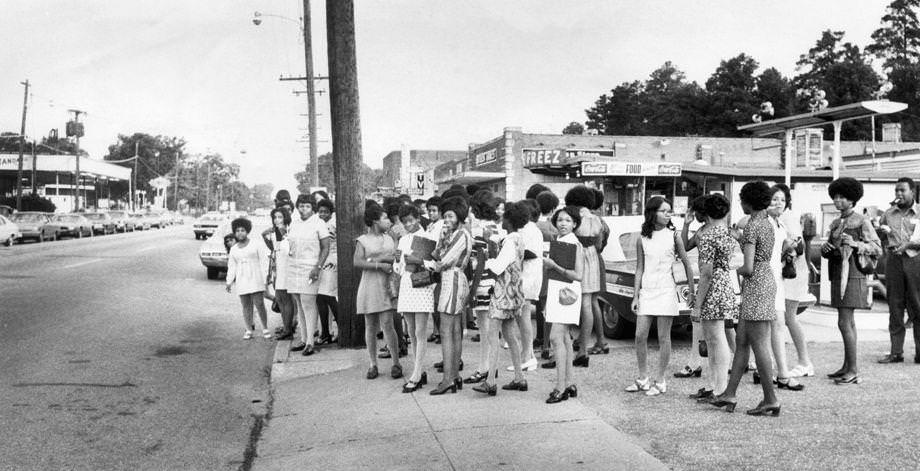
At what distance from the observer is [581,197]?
25.5 ft

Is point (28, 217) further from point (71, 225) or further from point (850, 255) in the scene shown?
point (850, 255)

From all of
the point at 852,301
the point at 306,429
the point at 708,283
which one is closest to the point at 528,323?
the point at 708,283

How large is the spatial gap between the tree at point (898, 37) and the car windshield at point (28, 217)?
220 feet

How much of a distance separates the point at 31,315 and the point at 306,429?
7.49 m

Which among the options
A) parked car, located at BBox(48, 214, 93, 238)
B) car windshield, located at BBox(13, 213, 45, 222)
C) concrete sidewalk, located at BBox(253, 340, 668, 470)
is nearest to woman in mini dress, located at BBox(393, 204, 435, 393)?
concrete sidewalk, located at BBox(253, 340, 668, 470)

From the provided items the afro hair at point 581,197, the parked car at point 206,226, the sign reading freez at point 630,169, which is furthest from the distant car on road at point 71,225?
the afro hair at point 581,197

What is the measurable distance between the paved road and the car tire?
4143 mm

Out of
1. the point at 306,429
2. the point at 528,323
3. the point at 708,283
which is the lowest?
the point at 306,429

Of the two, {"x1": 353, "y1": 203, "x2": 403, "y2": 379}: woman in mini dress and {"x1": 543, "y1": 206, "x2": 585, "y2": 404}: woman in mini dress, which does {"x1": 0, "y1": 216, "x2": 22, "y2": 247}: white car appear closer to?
{"x1": 353, "y1": 203, "x2": 403, "y2": 379}: woman in mini dress

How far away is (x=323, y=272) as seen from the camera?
359 inches

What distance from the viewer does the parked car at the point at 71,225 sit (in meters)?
38.8

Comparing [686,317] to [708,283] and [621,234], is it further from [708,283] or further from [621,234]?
[708,283]

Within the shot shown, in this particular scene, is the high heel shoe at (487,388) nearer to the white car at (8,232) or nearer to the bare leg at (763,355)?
the bare leg at (763,355)

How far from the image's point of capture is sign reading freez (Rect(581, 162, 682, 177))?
734 inches
